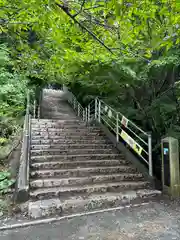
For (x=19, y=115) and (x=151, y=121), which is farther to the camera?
(x=19, y=115)

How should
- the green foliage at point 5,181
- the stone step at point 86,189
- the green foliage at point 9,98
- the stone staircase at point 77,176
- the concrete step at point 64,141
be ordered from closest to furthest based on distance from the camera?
the stone staircase at point 77,176 < the stone step at point 86,189 < the green foliage at point 5,181 < the concrete step at point 64,141 < the green foliage at point 9,98

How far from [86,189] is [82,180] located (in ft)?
1.06

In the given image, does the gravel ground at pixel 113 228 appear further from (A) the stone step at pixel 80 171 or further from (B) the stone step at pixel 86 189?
(A) the stone step at pixel 80 171

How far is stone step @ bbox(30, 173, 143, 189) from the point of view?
3.82 m

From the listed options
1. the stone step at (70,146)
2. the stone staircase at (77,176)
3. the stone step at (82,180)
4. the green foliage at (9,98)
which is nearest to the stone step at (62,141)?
the stone staircase at (77,176)

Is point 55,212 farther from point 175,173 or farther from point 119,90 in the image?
point 119,90

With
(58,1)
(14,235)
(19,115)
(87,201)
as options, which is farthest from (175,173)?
(19,115)

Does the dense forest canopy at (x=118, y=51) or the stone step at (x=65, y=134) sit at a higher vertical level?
the dense forest canopy at (x=118, y=51)

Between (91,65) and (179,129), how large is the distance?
296 cm

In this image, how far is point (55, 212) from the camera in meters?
3.16

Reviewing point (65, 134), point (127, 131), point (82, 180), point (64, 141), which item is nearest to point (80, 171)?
point (82, 180)

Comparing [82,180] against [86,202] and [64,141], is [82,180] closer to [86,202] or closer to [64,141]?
[86,202]

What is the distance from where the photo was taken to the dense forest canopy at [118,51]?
2.88 meters

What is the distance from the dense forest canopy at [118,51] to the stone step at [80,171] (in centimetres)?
105
